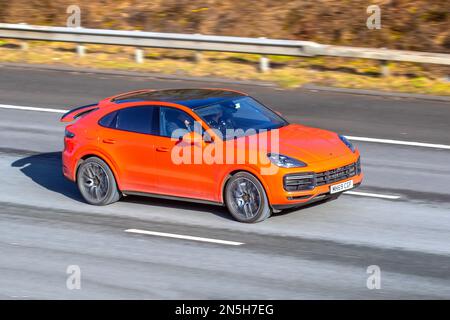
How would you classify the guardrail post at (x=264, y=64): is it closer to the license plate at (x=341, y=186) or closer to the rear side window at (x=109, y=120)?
the rear side window at (x=109, y=120)

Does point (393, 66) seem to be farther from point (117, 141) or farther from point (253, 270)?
point (253, 270)

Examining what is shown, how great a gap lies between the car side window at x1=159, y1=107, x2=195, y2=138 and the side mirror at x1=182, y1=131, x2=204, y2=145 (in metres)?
0.09

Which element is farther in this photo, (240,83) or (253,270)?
(240,83)

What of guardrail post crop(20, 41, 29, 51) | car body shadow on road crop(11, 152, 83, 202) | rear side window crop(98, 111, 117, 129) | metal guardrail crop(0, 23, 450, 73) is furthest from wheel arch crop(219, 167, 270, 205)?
guardrail post crop(20, 41, 29, 51)

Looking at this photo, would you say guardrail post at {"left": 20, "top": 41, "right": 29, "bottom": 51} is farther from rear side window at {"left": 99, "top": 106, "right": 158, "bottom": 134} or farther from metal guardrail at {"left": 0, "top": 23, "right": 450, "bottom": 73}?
rear side window at {"left": 99, "top": 106, "right": 158, "bottom": 134}

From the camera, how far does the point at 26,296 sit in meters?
10.0

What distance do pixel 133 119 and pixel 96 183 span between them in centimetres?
115

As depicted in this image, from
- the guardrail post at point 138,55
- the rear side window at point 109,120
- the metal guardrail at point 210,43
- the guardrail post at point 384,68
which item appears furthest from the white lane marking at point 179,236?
the guardrail post at point 138,55

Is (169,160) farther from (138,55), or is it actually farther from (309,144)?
(138,55)

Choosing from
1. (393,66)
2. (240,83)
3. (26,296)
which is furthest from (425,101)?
(26,296)

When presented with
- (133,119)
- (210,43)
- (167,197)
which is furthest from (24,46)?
(167,197)

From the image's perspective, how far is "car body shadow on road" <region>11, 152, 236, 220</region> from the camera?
1331 centimetres

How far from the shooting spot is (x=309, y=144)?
12.6 m
